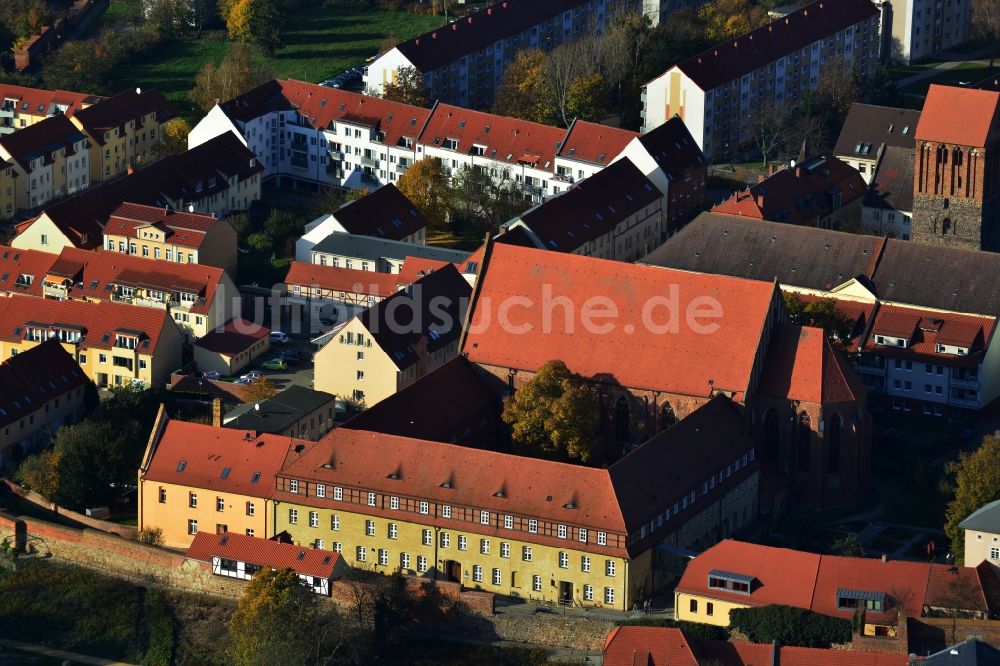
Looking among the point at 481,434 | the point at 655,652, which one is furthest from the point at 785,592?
the point at 481,434

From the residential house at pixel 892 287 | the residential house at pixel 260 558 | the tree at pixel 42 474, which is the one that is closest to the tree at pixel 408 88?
the residential house at pixel 892 287

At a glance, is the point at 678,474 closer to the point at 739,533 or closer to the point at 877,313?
the point at 739,533

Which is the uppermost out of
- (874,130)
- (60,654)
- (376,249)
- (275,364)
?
(874,130)

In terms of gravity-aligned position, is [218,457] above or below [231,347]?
below

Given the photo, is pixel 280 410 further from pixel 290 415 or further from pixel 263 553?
pixel 263 553

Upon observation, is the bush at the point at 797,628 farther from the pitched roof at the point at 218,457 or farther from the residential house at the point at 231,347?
the residential house at the point at 231,347

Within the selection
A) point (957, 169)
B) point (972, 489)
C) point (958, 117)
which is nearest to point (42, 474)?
point (972, 489)

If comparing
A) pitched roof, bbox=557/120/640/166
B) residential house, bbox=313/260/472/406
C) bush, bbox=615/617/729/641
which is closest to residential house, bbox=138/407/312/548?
residential house, bbox=313/260/472/406

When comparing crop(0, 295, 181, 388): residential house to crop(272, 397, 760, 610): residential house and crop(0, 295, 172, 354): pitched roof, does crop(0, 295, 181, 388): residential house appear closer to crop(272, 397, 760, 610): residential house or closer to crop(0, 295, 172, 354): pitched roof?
crop(0, 295, 172, 354): pitched roof
